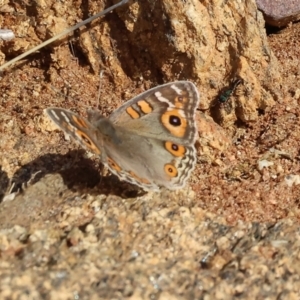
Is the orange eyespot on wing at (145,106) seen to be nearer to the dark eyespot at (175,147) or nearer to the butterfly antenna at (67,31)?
the dark eyespot at (175,147)

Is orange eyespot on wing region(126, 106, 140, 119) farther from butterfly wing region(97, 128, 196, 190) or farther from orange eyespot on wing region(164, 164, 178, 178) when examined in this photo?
orange eyespot on wing region(164, 164, 178, 178)

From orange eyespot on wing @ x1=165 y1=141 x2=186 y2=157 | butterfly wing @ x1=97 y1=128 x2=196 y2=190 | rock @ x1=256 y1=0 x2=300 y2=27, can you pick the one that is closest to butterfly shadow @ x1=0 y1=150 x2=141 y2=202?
butterfly wing @ x1=97 y1=128 x2=196 y2=190

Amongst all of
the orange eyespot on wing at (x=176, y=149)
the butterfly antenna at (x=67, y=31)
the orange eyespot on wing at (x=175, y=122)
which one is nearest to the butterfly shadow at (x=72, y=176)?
the orange eyespot on wing at (x=176, y=149)

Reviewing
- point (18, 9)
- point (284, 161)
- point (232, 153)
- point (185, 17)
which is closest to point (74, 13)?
point (18, 9)

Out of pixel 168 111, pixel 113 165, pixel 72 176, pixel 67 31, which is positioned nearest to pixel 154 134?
pixel 168 111

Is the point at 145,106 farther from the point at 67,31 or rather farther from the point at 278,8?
the point at 278,8
